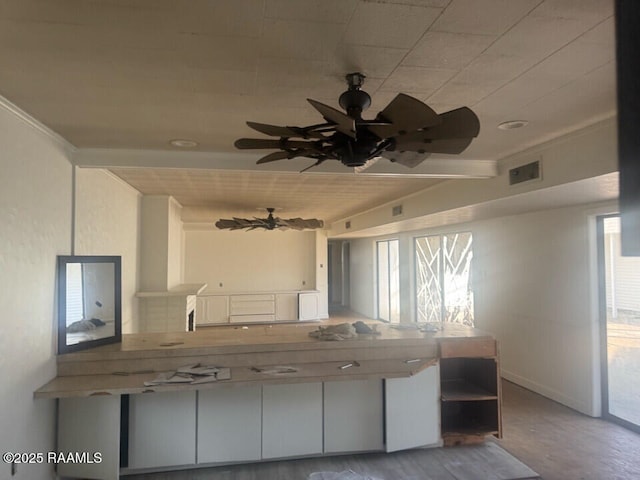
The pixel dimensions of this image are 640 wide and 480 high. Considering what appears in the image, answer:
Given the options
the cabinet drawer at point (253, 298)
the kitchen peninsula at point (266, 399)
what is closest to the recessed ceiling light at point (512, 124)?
the kitchen peninsula at point (266, 399)

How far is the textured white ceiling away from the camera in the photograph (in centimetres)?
148

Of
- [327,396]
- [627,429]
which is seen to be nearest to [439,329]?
[327,396]

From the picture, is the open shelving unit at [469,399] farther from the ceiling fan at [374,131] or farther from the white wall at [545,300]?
the ceiling fan at [374,131]

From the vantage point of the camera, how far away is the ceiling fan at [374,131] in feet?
5.36

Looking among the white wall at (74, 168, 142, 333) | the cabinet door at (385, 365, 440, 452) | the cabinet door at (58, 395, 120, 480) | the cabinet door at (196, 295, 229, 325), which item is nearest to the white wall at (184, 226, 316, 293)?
the cabinet door at (196, 295, 229, 325)

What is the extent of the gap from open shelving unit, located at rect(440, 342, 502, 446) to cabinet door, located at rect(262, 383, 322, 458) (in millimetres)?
1107

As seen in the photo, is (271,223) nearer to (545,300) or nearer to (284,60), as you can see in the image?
(545,300)

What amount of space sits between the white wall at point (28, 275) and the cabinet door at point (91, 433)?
0.08 metres

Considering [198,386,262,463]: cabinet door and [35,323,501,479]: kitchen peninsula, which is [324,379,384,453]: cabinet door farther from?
[198,386,262,463]: cabinet door

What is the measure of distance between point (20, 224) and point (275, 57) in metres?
1.84

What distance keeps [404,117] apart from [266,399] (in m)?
2.51

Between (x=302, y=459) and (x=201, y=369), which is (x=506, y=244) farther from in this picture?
(x=201, y=369)

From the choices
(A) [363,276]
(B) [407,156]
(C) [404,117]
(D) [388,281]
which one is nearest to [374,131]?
(C) [404,117]

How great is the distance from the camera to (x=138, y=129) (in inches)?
111
